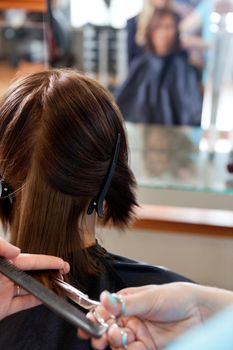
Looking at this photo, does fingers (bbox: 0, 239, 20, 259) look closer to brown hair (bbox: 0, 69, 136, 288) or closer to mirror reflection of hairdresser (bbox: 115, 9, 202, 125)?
brown hair (bbox: 0, 69, 136, 288)

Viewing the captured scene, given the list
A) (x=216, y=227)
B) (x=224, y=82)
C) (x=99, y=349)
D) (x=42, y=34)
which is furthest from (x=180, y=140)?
(x=99, y=349)

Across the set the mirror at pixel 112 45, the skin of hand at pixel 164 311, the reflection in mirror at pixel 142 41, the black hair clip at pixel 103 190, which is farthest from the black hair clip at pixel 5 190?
the reflection in mirror at pixel 142 41

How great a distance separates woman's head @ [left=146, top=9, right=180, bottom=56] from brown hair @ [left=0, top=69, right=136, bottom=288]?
78cm

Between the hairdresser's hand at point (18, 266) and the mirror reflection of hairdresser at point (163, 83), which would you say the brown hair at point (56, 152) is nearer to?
the hairdresser's hand at point (18, 266)

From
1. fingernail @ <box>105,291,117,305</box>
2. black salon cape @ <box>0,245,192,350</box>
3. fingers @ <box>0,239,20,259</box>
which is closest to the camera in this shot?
fingernail @ <box>105,291,117,305</box>

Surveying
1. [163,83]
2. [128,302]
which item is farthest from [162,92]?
[128,302]

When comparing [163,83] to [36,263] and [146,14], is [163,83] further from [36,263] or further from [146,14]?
[36,263]

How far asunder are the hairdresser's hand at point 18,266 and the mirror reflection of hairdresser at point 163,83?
950mm

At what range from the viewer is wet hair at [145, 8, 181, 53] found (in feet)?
4.71

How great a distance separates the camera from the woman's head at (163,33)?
1442mm

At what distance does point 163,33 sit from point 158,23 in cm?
4

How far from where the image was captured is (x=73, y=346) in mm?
758

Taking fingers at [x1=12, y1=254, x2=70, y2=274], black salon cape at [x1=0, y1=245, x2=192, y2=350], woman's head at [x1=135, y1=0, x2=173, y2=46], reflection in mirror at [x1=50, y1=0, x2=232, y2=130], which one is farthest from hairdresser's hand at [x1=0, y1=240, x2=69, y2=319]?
woman's head at [x1=135, y1=0, x2=173, y2=46]

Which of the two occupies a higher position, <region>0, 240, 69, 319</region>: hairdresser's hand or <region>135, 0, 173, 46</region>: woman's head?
<region>135, 0, 173, 46</region>: woman's head
